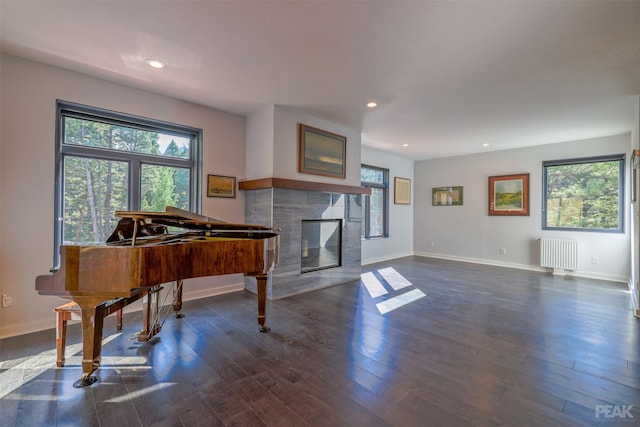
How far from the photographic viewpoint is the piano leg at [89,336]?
1.84 meters

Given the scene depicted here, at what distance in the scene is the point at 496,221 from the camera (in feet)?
21.0

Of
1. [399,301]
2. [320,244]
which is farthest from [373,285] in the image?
[320,244]

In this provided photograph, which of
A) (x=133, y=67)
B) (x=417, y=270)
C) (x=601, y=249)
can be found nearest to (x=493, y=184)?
(x=601, y=249)

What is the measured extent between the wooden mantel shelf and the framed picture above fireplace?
233 mm

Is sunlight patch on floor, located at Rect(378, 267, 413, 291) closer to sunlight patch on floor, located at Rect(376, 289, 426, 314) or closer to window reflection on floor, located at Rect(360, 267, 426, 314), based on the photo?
Answer: window reflection on floor, located at Rect(360, 267, 426, 314)

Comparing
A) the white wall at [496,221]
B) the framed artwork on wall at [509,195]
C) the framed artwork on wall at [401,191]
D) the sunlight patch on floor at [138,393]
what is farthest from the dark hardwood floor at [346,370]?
the framed artwork on wall at [401,191]

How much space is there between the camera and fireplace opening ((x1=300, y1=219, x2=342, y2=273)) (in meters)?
4.28

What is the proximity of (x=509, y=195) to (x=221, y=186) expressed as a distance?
6049 mm

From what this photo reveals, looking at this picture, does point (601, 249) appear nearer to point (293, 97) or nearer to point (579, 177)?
point (579, 177)

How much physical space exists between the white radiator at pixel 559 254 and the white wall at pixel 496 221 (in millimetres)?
164

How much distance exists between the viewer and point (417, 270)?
575 centimetres

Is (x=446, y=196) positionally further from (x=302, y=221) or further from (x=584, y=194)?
(x=302, y=221)

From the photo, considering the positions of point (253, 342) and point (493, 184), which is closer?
point (253, 342)

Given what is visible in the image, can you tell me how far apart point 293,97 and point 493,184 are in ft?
17.2
